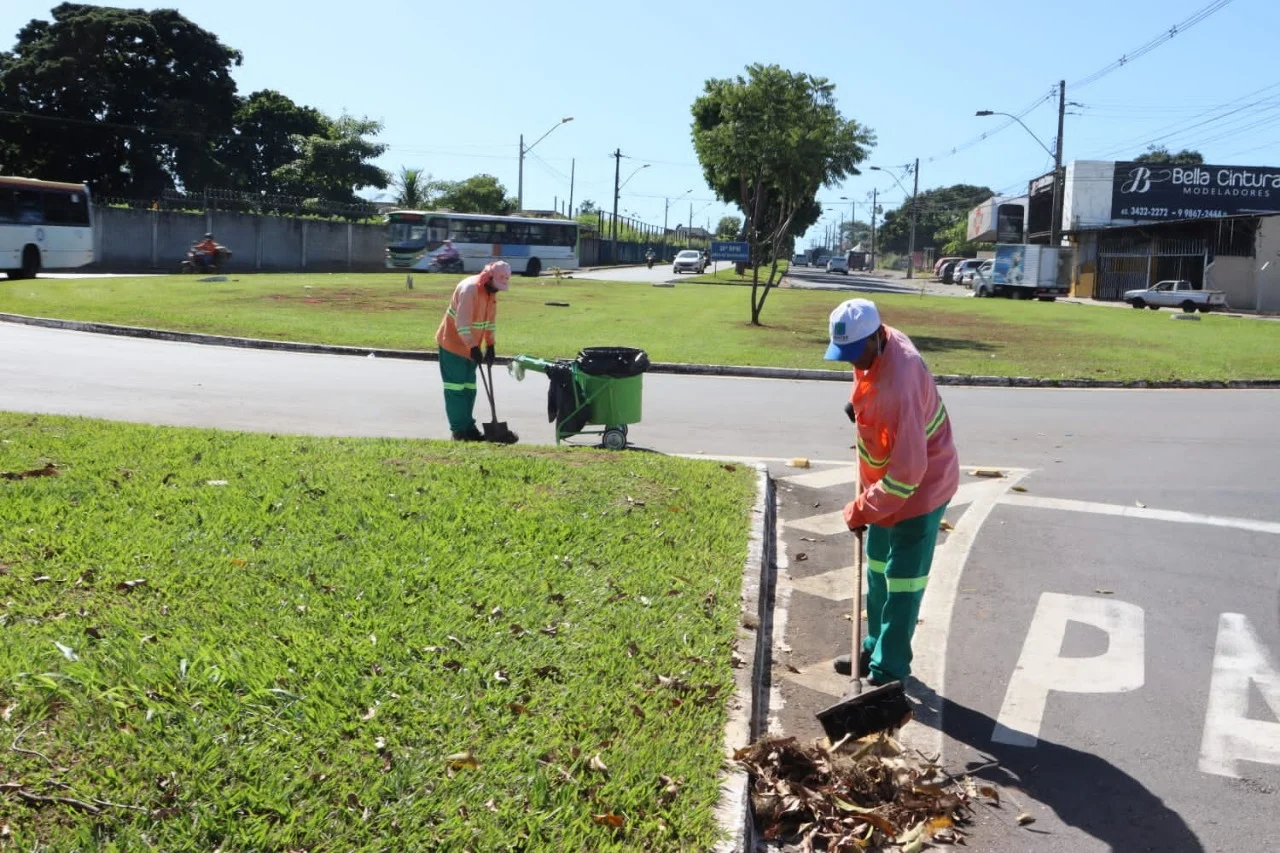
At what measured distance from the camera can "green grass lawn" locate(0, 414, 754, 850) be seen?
3.32 m

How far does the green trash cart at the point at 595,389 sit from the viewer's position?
9.50 m

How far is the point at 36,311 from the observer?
74.6ft

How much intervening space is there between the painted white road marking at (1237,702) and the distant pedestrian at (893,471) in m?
1.20

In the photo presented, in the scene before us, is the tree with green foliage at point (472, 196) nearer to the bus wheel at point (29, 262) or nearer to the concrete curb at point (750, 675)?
the bus wheel at point (29, 262)

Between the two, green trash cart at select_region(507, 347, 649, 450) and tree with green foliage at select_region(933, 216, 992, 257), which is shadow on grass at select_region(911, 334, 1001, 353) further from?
tree with green foliage at select_region(933, 216, 992, 257)

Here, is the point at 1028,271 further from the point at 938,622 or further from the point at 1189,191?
the point at 938,622

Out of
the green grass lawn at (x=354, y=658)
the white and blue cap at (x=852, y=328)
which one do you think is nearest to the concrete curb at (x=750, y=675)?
the green grass lawn at (x=354, y=658)

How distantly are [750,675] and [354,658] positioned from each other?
1.57 m

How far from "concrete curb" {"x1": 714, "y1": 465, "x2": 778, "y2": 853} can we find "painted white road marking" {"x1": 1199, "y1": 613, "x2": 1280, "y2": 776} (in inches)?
66.0

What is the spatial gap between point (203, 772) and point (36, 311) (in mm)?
22075

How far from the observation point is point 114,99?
54.2m

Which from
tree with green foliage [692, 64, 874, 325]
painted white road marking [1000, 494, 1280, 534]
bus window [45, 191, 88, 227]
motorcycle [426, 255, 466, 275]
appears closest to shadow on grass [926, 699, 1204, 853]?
painted white road marking [1000, 494, 1280, 534]

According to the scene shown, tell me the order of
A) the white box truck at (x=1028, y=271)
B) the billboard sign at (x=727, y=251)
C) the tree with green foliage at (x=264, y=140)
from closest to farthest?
the white box truck at (x=1028, y=271) < the tree with green foliage at (x=264, y=140) < the billboard sign at (x=727, y=251)

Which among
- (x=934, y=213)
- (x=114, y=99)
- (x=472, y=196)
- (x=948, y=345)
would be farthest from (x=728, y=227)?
(x=948, y=345)
